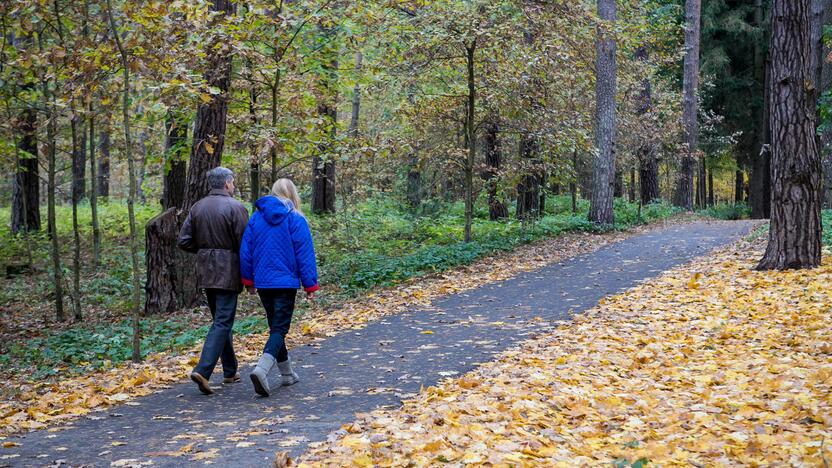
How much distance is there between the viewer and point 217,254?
258 inches

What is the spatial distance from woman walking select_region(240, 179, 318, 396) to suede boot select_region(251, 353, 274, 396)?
0.14 meters

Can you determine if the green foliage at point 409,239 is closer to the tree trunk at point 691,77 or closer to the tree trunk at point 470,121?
the tree trunk at point 470,121

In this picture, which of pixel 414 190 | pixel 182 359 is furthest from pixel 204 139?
pixel 414 190

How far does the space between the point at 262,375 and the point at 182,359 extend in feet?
8.11

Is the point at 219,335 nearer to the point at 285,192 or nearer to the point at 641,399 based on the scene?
the point at 285,192

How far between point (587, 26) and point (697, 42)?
11283 mm

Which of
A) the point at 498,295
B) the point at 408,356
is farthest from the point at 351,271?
the point at 408,356

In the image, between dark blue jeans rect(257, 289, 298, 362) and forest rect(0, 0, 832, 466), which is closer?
dark blue jeans rect(257, 289, 298, 362)

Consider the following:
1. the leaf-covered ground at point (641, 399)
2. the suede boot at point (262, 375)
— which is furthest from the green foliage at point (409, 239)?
the suede boot at point (262, 375)

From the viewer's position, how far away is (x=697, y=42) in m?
25.1

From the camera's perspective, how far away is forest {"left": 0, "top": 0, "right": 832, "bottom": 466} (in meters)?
9.32

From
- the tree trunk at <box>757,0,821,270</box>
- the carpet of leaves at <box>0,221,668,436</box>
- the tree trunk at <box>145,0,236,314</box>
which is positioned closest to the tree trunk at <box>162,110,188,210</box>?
the tree trunk at <box>145,0,236,314</box>

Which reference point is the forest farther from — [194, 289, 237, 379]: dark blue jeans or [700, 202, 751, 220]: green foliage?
[700, 202, 751, 220]: green foliage

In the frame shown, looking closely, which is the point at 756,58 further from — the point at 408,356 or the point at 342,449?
the point at 342,449
